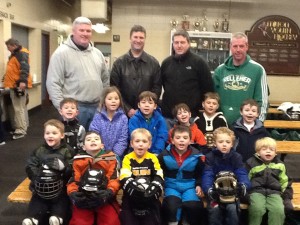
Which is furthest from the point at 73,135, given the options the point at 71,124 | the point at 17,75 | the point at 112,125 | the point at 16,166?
the point at 17,75

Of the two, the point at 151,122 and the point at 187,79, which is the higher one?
the point at 187,79

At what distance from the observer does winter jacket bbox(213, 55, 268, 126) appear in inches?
134

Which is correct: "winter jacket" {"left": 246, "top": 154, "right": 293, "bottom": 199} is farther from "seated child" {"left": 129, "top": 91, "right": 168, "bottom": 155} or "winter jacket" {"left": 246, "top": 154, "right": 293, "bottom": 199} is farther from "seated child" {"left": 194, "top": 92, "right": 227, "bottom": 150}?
"seated child" {"left": 129, "top": 91, "right": 168, "bottom": 155}

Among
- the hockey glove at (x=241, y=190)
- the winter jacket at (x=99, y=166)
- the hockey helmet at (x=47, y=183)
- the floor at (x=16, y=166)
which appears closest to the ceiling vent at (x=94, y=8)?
the floor at (x=16, y=166)

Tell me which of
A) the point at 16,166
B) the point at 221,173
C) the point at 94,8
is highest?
the point at 94,8

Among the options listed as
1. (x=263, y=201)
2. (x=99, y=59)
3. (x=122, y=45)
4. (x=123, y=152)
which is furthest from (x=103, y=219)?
(x=122, y=45)

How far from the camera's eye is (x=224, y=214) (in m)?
2.72

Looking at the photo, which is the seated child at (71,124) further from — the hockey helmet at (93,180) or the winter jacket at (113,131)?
the hockey helmet at (93,180)

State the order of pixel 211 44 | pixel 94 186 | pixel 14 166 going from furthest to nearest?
pixel 211 44 < pixel 14 166 < pixel 94 186

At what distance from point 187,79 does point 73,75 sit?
1079 millimetres

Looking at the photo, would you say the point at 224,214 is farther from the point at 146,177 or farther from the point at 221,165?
the point at 146,177

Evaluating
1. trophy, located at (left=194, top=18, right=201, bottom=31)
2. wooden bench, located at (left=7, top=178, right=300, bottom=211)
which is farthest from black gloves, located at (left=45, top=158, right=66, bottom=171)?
trophy, located at (left=194, top=18, right=201, bottom=31)

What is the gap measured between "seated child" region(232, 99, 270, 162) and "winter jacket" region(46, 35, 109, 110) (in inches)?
54.0

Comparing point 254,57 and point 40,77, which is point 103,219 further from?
point 40,77
